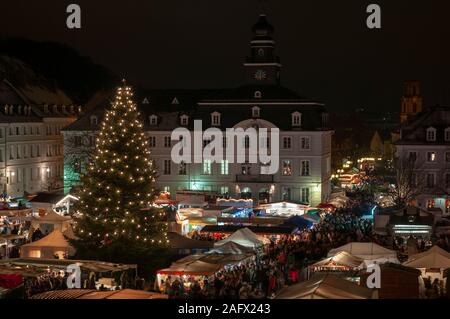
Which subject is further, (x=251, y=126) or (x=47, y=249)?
(x=251, y=126)

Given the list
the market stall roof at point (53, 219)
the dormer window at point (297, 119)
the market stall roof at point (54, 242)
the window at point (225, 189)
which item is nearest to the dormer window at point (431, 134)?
the dormer window at point (297, 119)

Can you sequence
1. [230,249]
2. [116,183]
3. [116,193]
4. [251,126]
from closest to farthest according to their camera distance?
[116,193] < [116,183] < [230,249] < [251,126]

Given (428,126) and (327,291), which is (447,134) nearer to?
(428,126)

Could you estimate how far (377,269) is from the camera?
20875mm

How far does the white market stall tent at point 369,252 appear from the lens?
86.8 feet

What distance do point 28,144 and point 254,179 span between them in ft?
60.1

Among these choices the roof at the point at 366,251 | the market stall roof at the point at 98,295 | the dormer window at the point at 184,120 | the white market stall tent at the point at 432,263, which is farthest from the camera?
the dormer window at the point at 184,120

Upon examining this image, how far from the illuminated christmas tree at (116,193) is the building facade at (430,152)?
30.6m

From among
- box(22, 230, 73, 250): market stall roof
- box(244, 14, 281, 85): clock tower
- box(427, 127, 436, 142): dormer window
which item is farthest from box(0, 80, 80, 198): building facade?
box(22, 230, 73, 250): market stall roof

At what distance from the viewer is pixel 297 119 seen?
58469mm

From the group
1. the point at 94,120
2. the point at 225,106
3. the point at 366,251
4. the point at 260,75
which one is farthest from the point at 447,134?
the point at 366,251

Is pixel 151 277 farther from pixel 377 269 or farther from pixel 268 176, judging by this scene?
pixel 268 176

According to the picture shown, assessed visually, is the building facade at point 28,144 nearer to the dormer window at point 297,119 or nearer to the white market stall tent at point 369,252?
the dormer window at point 297,119
